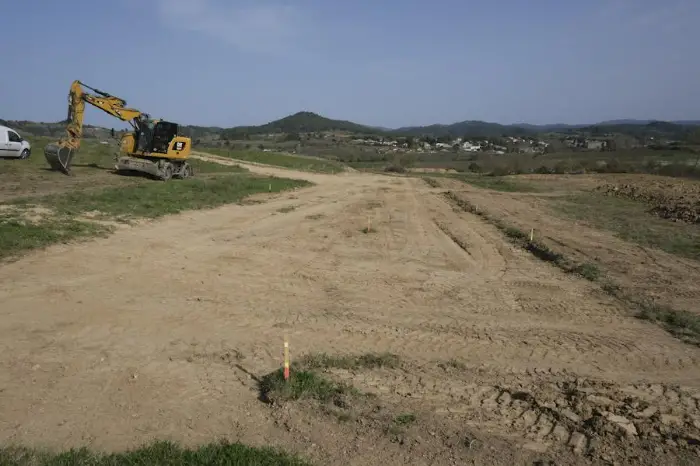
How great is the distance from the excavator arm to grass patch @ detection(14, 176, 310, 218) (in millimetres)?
4060

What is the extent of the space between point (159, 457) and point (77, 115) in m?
22.7

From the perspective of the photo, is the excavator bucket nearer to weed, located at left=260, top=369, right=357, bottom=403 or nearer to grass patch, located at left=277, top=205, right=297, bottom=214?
grass patch, located at left=277, top=205, right=297, bottom=214

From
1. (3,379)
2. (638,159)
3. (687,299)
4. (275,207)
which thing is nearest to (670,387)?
(687,299)

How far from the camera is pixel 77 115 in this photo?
2355 centimetres

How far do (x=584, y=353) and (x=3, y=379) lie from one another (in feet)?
23.0

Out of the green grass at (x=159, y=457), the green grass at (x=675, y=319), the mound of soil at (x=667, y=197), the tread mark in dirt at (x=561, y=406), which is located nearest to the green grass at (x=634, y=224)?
the mound of soil at (x=667, y=197)

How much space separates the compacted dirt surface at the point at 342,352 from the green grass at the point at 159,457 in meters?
0.26

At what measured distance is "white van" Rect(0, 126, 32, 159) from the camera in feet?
90.7

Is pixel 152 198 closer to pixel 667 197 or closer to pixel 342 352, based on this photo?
pixel 342 352

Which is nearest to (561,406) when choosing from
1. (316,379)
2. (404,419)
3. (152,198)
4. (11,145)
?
(404,419)

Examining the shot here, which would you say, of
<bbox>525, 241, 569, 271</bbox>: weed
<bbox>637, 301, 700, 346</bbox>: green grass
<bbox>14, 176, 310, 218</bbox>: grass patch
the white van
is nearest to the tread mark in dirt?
<bbox>637, 301, 700, 346</bbox>: green grass

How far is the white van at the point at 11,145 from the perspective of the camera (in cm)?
Answer: 2764

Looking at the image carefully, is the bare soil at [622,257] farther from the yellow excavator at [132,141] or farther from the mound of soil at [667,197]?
the yellow excavator at [132,141]

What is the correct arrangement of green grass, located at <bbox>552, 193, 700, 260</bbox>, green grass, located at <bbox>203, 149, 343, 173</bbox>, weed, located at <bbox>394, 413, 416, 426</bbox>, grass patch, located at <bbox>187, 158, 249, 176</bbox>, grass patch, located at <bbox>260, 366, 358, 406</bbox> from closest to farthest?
weed, located at <bbox>394, 413, 416, 426</bbox> < grass patch, located at <bbox>260, 366, 358, 406</bbox> < green grass, located at <bbox>552, 193, 700, 260</bbox> < grass patch, located at <bbox>187, 158, 249, 176</bbox> < green grass, located at <bbox>203, 149, 343, 173</bbox>
